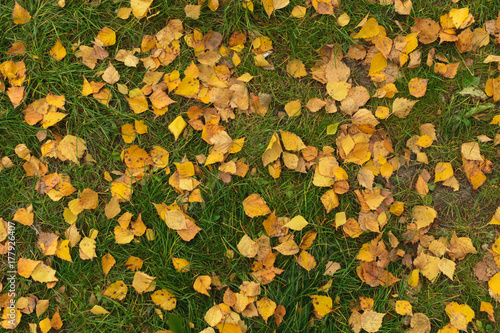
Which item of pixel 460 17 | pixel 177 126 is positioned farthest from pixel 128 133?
pixel 460 17

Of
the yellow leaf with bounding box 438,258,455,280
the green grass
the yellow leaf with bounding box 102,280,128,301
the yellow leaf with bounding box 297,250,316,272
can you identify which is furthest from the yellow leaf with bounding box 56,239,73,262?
the yellow leaf with bounding box 438,258,455,280

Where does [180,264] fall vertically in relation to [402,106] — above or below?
below

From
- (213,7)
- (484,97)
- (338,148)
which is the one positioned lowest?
(338,148)

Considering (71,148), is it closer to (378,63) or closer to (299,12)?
(299,12)

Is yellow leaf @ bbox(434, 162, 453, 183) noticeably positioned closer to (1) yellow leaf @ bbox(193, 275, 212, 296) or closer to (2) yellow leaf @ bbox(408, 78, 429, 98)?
(2) yellow leaf @ bbox(408, 78, 429, 98)

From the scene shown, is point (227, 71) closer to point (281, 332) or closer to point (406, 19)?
point (406, 19)

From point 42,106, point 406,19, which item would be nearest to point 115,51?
point 42,106
